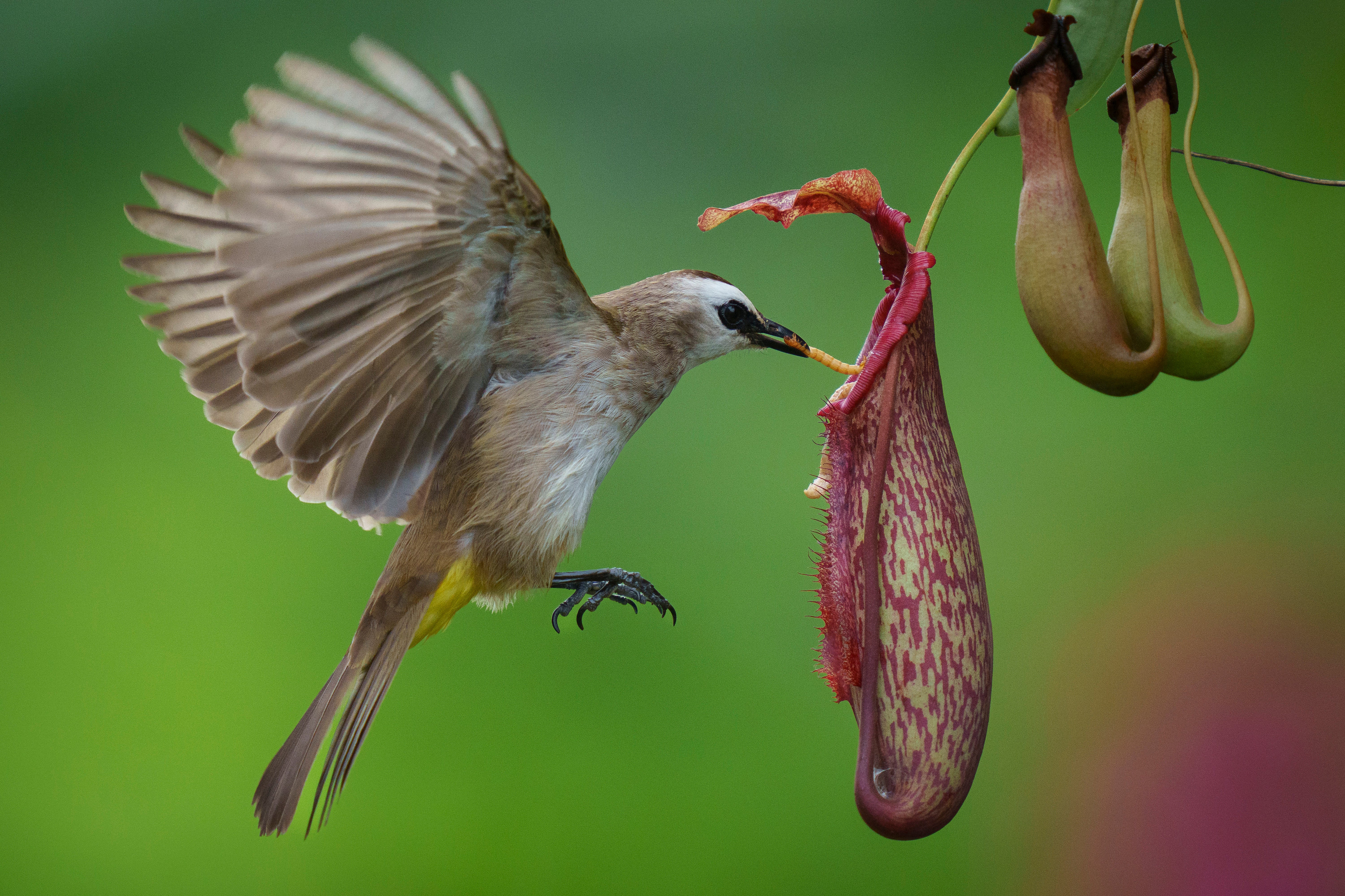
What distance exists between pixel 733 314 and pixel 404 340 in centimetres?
42

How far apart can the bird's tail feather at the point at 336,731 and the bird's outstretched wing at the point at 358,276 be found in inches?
6.7

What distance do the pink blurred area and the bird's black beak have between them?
39.9 inches

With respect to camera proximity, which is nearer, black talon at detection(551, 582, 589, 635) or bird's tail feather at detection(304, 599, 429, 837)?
bird's tail feather at detection(304, 599, 429, 837)

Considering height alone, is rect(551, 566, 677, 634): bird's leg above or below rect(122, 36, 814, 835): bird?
below

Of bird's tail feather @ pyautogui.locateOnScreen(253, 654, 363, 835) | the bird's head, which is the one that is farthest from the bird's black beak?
bird's tail feather @ pyautogui.locateOnScreen(253, 654, 363, 835)

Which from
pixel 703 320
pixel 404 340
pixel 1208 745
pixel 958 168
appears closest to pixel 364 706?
pixel 404 340

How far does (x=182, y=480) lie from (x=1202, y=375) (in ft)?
6.99

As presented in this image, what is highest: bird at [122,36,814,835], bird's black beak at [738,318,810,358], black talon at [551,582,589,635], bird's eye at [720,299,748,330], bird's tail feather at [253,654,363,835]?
bird's eye at [720,299,748,330]

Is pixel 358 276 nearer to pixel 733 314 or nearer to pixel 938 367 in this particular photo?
pixel 733 314

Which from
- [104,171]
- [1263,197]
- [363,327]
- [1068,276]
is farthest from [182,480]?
[1263,197]

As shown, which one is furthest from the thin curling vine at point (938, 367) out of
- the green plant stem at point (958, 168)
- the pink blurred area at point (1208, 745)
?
the pink blurred area at point (1208, 745)

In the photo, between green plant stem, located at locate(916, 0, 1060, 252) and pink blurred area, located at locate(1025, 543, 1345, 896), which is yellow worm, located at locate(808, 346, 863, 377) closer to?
green plant stem, located at locate(916, 0, 1060, 252)

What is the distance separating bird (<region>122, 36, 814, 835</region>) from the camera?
1.05 m

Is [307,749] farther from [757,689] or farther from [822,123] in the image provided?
[822,123]
